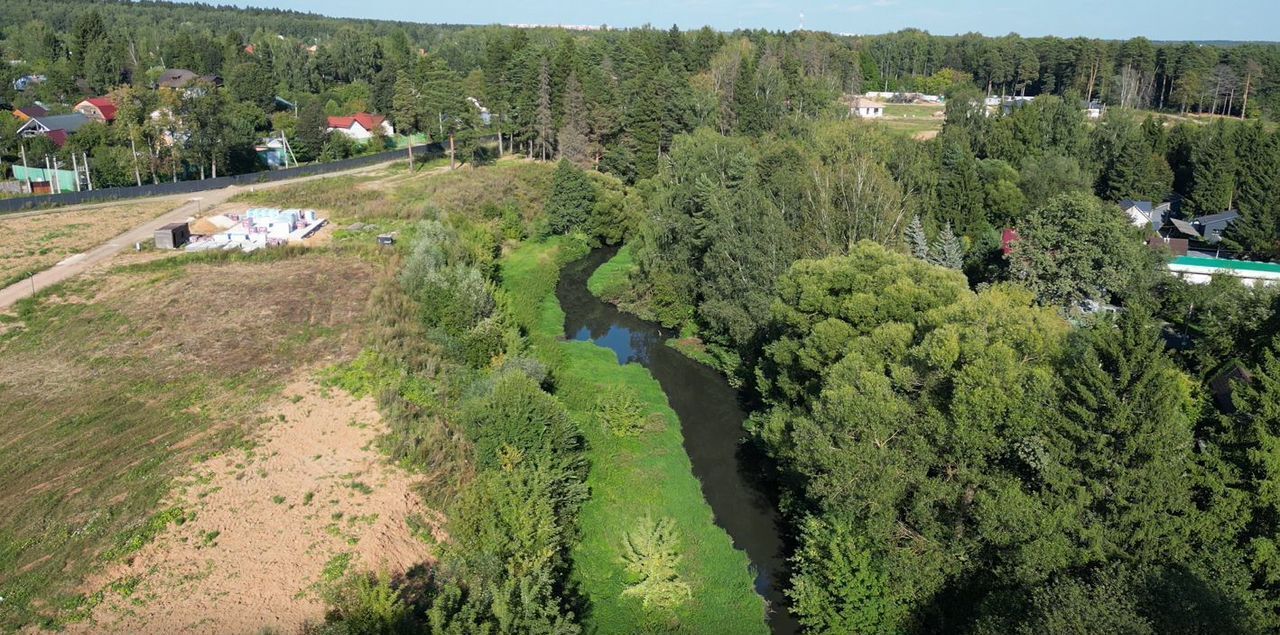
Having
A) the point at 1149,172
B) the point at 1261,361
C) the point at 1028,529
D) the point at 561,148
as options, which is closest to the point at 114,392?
the point at 1028,529

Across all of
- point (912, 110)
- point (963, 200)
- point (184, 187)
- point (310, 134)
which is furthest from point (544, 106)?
point (912, 110)

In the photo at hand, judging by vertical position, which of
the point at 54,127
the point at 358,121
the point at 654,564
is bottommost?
the point at 654,564

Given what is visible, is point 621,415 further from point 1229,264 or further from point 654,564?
point 1229,264

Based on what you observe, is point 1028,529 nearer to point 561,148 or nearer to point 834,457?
point 834,457

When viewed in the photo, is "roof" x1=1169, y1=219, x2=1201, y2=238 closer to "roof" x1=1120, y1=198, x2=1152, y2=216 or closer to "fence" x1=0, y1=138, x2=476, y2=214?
"roof" x1=1120, y1=198, x2=1152, y2=216

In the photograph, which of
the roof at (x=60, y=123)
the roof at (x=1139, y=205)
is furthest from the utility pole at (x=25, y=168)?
the roof at (x=1139, y=205)

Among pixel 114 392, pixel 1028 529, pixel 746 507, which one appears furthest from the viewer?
pixel 114 392
